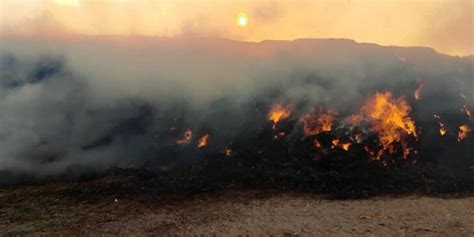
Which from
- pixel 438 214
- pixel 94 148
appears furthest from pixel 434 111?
pixel 94 148

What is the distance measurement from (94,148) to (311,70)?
23.9 meters

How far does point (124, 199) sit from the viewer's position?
77.5 feet

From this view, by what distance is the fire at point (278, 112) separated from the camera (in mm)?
Result: 35553

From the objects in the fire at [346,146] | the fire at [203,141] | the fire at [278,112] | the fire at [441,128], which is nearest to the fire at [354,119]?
the fire at [346,146]

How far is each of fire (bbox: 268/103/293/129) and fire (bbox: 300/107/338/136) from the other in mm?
1746

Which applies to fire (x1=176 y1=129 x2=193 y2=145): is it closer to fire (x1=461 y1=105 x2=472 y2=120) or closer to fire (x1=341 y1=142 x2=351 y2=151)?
fire (x1=341 y1=142 x2=351 y2=151)

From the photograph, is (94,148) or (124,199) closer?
(124,199)

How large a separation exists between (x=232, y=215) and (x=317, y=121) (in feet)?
51.8

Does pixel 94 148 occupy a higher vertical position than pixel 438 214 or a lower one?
higher

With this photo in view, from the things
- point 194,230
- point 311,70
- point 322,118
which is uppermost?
point 311,70

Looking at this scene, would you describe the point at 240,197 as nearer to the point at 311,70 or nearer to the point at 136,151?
the point at 136,151

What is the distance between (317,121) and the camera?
34062mm

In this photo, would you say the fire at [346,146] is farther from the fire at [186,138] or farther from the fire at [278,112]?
the fire at [186,138]

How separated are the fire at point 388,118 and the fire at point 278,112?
6253 millimetres
